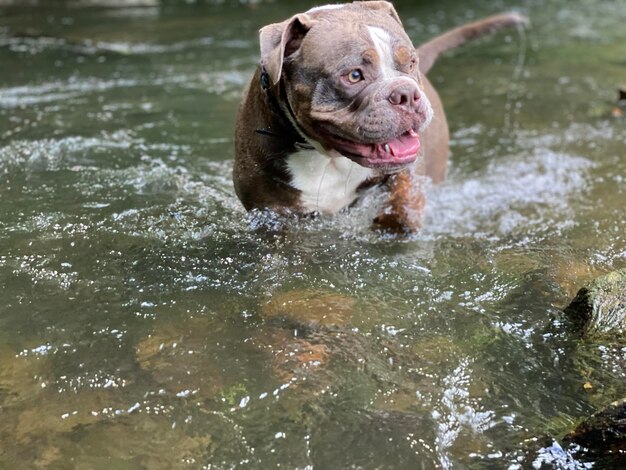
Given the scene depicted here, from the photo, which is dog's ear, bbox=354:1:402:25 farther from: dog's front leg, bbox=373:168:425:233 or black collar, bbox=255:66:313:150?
dog's front leg, bbox=373:168:425:233

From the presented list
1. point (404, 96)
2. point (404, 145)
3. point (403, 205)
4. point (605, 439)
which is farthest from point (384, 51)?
point (605, 439)

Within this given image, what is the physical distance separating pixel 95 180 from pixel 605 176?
384 cm

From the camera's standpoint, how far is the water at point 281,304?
7.82 feet

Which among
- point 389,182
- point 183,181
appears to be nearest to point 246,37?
point 183,181

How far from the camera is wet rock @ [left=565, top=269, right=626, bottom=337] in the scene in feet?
9.16

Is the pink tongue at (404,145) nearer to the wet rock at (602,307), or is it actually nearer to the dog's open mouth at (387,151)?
the dog's open mouth at (387,151)

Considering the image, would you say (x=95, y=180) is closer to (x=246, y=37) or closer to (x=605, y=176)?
(x=605, y=176)

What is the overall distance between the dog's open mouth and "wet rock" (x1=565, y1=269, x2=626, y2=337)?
101 centimetres

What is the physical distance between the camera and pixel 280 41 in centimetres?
329

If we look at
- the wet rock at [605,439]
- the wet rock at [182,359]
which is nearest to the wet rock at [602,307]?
the wet rock at [605,439]

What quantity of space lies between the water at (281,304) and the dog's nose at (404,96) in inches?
35.6

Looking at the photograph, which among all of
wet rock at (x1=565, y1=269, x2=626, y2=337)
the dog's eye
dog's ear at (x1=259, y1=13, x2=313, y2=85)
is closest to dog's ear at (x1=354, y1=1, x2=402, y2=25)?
dog's ear at (x1=259, y1=13, x2=313, y2=85)

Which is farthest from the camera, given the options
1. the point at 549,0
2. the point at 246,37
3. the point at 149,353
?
the point at 549,0

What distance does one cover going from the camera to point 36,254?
3.71 metres
